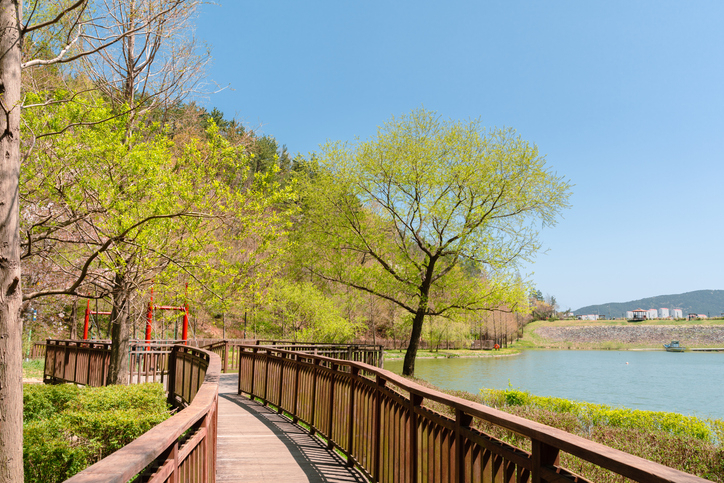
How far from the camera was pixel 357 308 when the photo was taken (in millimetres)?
44125

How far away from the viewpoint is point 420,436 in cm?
393

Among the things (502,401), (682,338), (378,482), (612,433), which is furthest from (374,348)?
(682,338)

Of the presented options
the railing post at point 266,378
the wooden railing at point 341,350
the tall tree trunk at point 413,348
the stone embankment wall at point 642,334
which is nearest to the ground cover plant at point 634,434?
the railing post at point 266,378

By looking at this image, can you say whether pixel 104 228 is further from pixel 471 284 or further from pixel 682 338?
pixel 682 338

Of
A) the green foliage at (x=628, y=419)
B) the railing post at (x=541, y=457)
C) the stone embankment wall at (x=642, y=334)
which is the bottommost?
the stone embankment wall at (x=642, y=334)

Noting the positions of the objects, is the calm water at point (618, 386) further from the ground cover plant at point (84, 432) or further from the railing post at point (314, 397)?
the ground cover plant at point (84, 432)

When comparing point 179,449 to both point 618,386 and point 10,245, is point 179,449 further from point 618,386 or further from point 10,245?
point 618,386

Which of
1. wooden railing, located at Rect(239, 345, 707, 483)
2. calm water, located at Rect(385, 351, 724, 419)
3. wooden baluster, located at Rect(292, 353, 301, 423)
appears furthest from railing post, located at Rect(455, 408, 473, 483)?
calm water, located at Rect(385, 351, 724, 419)

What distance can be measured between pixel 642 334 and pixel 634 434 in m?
89.5

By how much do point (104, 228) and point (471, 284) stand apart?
15695 mm

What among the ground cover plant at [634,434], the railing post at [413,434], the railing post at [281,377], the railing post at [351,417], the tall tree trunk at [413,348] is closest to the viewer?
the railing post at [413,434]

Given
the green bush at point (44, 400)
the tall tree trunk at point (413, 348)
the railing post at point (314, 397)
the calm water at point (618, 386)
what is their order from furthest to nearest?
the tall tree trunk at point (413, 348) → the calm water at point (618, 386) → the green bush at point (44, 400) → the railing post at point (314, 397)

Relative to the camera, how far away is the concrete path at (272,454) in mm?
5594

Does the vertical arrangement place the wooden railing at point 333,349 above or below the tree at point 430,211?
below
